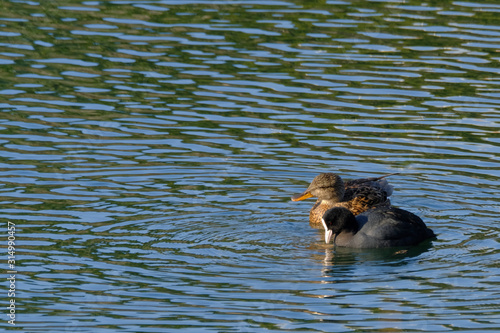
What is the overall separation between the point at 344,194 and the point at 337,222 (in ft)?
4.79

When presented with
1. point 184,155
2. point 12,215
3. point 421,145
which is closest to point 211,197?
point 184,155

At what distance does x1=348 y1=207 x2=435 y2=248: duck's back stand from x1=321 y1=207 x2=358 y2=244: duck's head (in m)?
0.14

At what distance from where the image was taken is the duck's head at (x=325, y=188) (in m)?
14.8

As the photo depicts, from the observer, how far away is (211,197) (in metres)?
14.9

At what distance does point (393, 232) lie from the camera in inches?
540

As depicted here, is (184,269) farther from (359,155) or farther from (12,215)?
(359,155)

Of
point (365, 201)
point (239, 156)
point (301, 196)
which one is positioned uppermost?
point (239, 156)

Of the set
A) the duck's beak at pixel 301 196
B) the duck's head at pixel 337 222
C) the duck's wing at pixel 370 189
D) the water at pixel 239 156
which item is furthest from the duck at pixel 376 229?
the duck's wing at pixel 370 189

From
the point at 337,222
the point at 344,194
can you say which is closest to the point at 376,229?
the point at 337,222

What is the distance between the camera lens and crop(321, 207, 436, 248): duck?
13.7 metres

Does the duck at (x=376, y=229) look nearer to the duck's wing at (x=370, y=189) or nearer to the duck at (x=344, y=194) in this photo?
the duck at (x=344, y=194)

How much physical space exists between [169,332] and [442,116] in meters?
8.74

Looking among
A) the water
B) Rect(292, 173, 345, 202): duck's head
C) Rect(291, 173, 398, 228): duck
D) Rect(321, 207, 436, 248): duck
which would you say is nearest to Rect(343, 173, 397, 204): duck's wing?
Rect(291, 173, 398, 228): duck

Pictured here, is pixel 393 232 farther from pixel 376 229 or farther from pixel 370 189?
pixel 370 189
